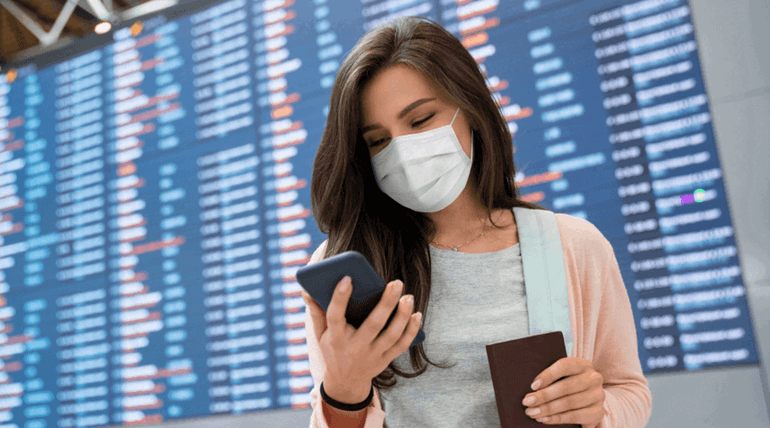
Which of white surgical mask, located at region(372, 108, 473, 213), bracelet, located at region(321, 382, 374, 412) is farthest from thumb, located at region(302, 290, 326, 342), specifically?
white surgical mask, located at region(372, 108, 473, 213)

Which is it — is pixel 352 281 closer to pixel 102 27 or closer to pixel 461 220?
pixel 461 220

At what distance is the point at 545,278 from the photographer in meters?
0.80

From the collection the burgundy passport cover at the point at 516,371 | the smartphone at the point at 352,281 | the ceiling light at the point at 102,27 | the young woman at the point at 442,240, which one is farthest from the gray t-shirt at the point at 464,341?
the ceiling light at the point at 102,27

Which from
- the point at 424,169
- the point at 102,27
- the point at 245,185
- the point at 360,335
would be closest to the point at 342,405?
the point at 360,335

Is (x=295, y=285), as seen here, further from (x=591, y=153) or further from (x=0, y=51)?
(x=0, y=51)

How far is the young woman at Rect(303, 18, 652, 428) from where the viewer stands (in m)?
0.78

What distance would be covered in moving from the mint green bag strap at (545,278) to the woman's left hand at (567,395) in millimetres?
Answer: 100

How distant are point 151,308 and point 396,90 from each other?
2.01m

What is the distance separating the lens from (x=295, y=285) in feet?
6.89

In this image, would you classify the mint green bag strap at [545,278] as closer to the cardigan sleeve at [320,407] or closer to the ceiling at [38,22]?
the cardigan sleeve at [320,407]

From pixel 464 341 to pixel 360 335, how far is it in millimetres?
255

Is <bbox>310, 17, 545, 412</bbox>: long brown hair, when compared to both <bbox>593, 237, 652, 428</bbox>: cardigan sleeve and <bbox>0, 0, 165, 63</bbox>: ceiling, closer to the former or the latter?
<bbox>593, 237, 652, 428</bbox>: cardigan sleeve

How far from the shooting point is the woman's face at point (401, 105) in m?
0.85

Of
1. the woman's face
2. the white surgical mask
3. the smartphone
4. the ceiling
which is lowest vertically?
the smartphone
